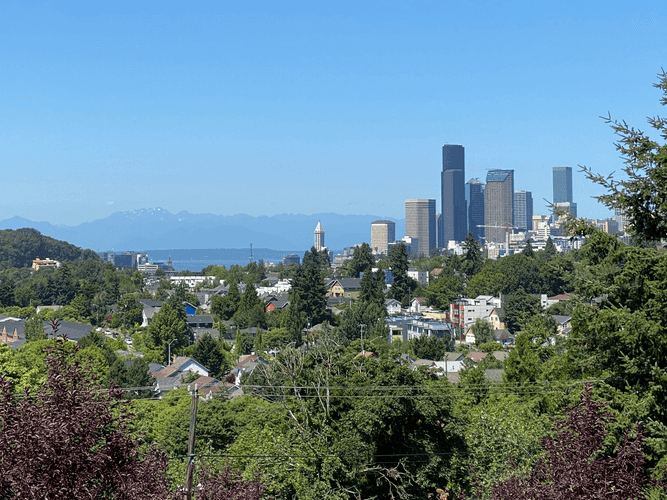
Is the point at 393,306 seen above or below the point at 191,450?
below

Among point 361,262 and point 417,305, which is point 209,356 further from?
point 361,262

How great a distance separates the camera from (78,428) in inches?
179

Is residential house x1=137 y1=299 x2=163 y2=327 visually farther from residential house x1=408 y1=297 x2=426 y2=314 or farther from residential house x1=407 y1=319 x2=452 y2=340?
residential house x1=408 y1=297 x2=426 y2=314

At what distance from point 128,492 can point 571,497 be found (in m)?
2.93

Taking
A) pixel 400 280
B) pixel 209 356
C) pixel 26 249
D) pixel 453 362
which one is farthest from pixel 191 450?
pixel 26 249

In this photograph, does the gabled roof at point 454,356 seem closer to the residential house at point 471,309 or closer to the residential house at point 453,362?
the residential house at point 453,362

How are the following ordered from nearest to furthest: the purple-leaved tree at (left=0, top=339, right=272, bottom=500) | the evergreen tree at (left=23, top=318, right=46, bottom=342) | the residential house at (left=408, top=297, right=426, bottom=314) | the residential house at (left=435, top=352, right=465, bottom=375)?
the purple-leaved tree at (left=0, top=339, right=272, bottom=500), the residential house at (left=435, top=352, right=465, bottom=375), the evergreen tree at (left=23, top=318, right=46, bottom=342), the residential house at (left=408, top=297, right=426, bottom=314)

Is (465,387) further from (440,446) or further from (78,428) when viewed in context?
(78,428)

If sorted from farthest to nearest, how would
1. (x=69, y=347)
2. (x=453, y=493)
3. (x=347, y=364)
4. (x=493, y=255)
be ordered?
(x=493, y=255) → (x=347, y=364) → (x=453, y=493) → (x=69, y=347)

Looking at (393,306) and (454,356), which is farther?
(393,306)

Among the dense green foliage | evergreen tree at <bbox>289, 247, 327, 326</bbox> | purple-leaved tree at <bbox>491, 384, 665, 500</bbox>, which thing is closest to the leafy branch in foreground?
purple-leaved tree at <bbox>491, 384, 665, 500</bbox>

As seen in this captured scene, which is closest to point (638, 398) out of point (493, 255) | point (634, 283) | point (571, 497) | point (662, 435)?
point (662, 435)

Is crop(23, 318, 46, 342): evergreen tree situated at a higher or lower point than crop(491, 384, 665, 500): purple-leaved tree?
lower

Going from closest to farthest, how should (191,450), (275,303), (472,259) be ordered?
1. (191,450)
2. (275,303)
3. (472,259)
